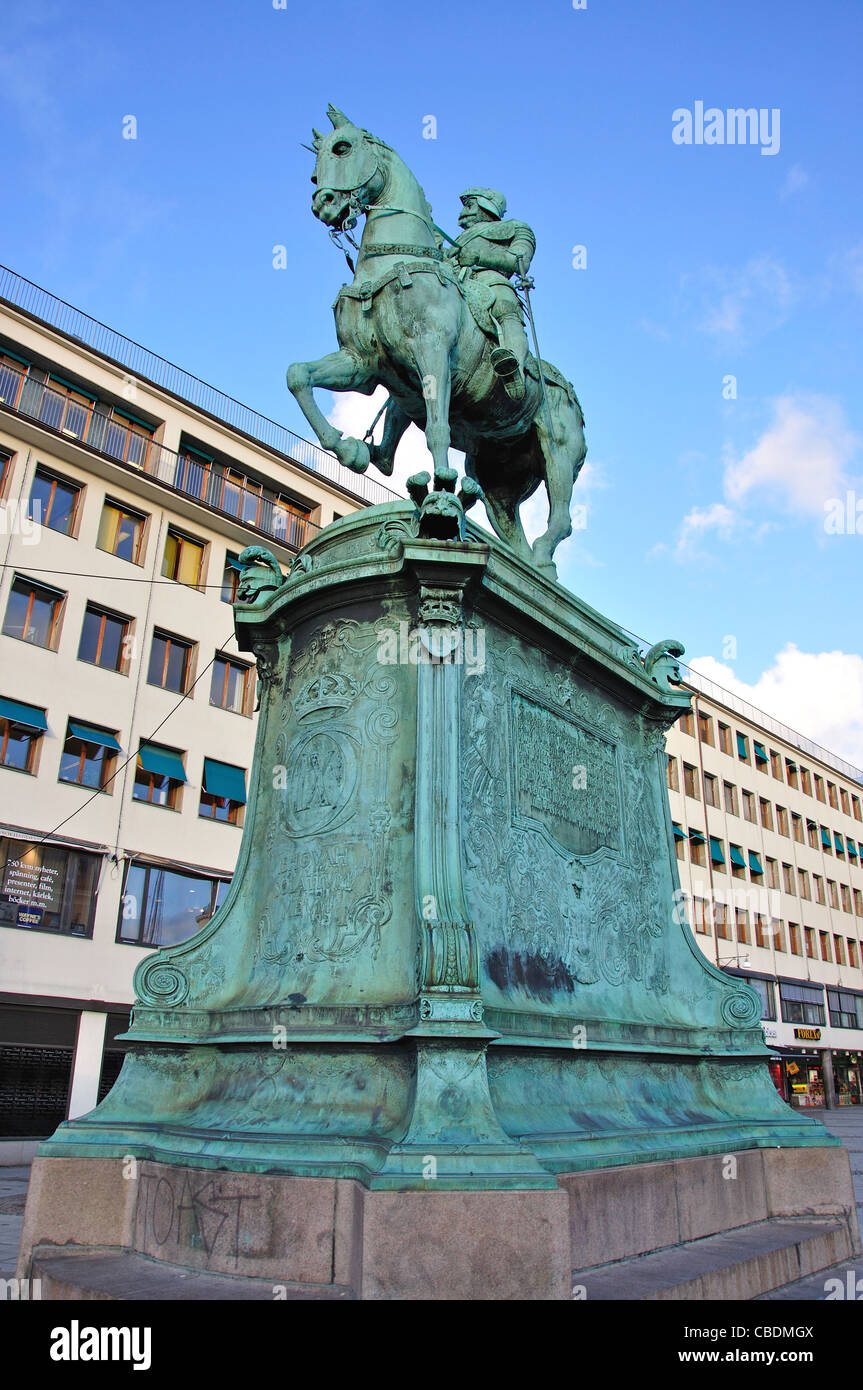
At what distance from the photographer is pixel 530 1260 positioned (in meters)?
3.79

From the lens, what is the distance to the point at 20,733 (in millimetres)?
21766

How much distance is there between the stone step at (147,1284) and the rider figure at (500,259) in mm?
5789

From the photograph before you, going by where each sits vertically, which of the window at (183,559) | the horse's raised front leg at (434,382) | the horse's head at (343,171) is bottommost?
the horse's raised front leg at (434,382)

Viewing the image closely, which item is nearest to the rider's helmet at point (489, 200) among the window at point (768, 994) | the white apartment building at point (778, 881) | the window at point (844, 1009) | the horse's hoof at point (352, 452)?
the horse's hoof at point (352, 452)

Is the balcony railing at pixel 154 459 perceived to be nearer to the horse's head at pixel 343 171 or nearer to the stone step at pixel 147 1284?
the horse's head at pixel 343 171

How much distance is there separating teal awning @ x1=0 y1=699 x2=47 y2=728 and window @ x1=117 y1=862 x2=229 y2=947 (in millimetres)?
3860

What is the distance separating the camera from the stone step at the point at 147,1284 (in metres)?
3.90

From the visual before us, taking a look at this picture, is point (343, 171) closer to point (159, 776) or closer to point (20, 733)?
point (20, 733)

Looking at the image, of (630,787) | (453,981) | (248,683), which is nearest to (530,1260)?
(453,981)
